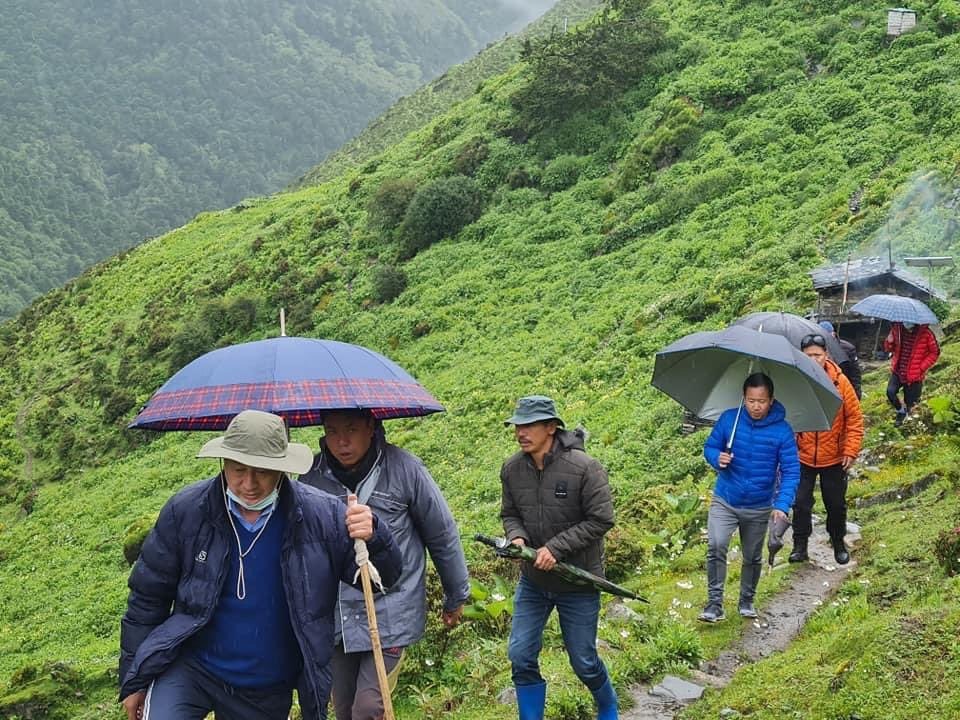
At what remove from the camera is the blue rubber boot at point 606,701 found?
5344mm

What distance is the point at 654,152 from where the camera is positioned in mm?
31609

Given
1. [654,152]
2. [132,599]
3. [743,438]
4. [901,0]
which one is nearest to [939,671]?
[743,438]

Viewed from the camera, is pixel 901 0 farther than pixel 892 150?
Yes

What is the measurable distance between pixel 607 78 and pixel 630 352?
63.1 ft

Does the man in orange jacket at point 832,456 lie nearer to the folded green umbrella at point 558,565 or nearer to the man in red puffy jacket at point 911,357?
the folded green umbrella at point 558,565

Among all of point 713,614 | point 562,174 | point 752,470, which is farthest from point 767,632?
point 562,174

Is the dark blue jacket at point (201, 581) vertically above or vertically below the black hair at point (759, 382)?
below

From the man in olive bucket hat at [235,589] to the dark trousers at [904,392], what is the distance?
9.94 metres

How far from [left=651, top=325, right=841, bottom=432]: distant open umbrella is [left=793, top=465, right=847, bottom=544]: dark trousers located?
3.52ft

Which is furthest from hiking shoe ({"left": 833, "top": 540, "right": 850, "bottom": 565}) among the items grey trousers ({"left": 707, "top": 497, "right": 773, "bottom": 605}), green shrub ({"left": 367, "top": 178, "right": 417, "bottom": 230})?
green shrub ({"left": 367, "top": 178, "right": 417, "bottom": 230})

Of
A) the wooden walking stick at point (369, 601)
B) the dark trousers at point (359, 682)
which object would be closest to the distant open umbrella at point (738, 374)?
the dark trousers at point (359, 682)

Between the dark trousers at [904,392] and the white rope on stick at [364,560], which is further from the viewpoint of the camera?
the dark trousers at [904,392]

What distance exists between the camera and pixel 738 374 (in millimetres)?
7547

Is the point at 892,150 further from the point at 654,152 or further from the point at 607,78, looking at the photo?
the point at 607,78
